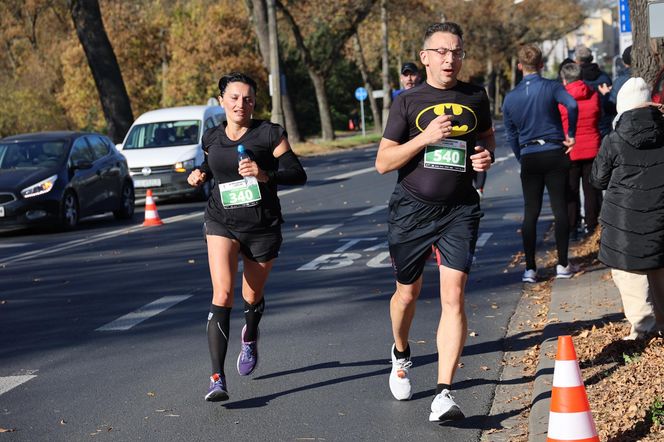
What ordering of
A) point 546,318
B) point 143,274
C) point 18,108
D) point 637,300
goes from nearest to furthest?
1. point 637,300
2. point 546,318
3. point 143,274
4. point 18,108

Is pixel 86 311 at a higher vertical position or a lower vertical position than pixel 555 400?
lower

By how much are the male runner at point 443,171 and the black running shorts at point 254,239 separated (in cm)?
84

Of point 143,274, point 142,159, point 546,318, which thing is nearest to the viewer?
point 546,318

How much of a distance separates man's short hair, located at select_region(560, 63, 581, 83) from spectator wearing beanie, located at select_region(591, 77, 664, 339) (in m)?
5.58

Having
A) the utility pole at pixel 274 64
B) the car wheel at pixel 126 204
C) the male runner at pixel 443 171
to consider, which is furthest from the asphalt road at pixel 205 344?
the utility pole at pixel 274 64

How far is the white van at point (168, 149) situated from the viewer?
894 inches

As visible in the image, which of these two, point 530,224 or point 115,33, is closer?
point 530,224

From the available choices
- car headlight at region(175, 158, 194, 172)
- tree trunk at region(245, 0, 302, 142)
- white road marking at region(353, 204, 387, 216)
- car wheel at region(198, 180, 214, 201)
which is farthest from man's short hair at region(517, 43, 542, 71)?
tree trunk at region(245, 0, 302, 142)

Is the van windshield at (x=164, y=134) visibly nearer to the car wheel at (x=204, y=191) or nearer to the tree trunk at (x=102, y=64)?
the car wheel at (x=204, y=191)

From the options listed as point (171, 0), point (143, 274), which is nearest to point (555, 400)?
point (143, 274)

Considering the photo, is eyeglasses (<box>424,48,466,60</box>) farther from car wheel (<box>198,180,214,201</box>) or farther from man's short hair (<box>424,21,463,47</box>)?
car wheel (<box>198,180,214,201</box>)

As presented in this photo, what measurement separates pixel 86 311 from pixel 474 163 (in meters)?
5.03

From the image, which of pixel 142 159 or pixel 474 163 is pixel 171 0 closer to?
pixel 142 159

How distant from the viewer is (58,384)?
7.32 metres
